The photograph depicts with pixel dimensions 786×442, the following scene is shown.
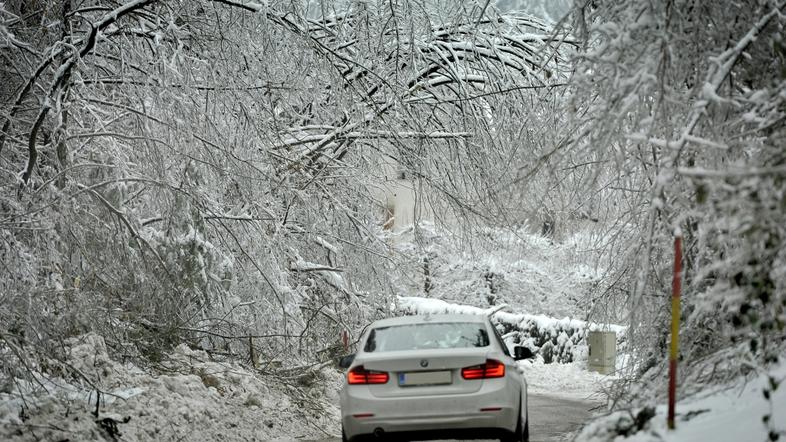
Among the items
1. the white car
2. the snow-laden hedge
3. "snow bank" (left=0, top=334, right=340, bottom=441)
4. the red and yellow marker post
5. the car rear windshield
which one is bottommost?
the snow-laden hedge

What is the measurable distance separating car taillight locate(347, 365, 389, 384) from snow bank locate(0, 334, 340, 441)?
2.28m

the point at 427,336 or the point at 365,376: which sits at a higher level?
the point at 427,336

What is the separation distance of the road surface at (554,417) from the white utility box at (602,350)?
3.27 metres

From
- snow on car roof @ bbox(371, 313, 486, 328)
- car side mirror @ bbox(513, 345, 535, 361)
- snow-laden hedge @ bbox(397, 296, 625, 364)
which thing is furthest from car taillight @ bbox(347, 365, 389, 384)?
snow-laden hedge @ bbox(397, 296, 625, 364)

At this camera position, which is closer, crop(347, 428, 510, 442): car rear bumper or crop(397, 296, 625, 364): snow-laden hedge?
crop(347, 428, 510, 442): car rear bumper

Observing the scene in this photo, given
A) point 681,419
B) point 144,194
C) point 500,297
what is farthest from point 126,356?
point 500,297

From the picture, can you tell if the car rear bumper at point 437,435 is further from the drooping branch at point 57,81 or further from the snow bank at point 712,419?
the drooping branch at point 57,81

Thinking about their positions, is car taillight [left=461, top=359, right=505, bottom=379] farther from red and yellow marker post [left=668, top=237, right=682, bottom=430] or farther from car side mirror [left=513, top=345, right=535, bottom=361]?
red and yellow marker post [left=668, top=237, right=682, bottom=430]

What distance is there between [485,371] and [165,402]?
4037 mm

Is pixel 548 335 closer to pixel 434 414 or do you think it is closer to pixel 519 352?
pixel 519 352

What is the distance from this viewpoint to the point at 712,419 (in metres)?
6.38

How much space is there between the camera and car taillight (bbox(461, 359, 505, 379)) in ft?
29.9

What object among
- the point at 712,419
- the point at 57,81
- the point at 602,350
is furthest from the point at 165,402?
the point at 602,350

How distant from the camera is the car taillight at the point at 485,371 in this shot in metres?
9.10
